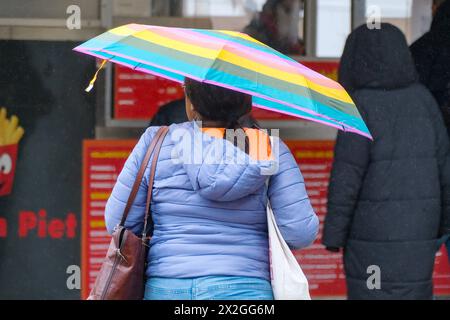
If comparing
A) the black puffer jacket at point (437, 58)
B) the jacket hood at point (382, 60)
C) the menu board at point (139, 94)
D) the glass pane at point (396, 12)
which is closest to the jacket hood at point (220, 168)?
the jacket hood at point (382, 60)

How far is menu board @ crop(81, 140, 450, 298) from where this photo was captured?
568 cm

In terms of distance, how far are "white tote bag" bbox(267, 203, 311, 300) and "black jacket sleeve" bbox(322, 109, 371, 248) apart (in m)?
1.69

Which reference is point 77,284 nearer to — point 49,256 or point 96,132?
point 49,256

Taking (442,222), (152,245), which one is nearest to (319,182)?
(442,222)

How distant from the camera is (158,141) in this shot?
322cm

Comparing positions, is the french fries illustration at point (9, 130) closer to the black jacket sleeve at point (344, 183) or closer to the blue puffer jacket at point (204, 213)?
the black jacket sleeve at point (344, 183)

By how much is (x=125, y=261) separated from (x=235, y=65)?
77 centimetres

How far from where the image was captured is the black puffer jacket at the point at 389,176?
4.89 meters

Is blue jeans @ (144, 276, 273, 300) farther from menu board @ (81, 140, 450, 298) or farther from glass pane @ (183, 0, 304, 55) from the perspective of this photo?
glass pane @ (183, 0, 304, 55)

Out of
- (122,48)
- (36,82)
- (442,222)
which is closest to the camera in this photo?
(122,48)

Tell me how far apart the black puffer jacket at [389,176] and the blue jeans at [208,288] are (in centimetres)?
177

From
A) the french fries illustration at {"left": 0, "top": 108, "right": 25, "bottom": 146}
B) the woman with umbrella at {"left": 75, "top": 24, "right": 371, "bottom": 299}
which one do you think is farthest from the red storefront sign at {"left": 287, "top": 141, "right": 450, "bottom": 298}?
the woman with umbrella at {"left": 75, "top": 24, "right": 371, "bottom": 299}

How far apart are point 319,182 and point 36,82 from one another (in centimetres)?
187

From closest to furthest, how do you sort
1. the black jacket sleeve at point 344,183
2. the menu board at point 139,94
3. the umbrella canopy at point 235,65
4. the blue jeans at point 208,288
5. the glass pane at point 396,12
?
1. the umbrella canopy at point 235,65
2. the blue jeans at point 208,288
3. the black jacket sleeve at point 344,183
4. the menu board at point 139,94
5. the glass pane at point 396,12
